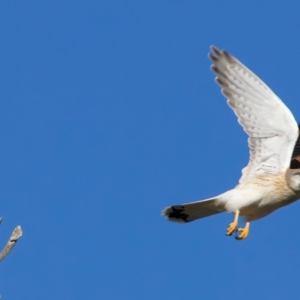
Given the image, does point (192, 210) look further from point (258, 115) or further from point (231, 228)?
point (258, 115)

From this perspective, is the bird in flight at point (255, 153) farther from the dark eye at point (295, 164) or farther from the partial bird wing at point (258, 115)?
the dark eye at point (295, 164)

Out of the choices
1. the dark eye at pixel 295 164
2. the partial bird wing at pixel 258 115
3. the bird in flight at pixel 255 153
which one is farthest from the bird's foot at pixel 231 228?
the dark eye at pixel 295 164

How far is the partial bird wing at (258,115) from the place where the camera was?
8.71 metres

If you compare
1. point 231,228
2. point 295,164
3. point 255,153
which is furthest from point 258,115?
point 231,228

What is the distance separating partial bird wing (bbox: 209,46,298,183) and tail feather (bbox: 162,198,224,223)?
1.71 feet

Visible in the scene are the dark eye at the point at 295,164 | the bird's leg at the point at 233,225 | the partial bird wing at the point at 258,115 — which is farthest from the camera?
the dark eye at the point at 295,164

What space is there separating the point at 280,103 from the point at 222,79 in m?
0.61

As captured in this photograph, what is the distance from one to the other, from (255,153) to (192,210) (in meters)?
0.90

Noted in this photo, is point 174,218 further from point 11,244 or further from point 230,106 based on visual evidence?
point 11,244

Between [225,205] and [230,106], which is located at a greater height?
[230,106]

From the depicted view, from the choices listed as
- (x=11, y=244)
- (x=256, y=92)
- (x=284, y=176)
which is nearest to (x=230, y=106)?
(x=256, y=92)

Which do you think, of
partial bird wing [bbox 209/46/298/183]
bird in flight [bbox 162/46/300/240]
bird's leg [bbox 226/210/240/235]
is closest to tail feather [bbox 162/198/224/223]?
bird in flight [bbox 162/46/300/240]

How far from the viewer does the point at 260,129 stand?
891 centimetres

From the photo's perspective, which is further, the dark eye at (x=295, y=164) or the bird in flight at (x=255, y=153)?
the dark eye at (x=295, y=164)
